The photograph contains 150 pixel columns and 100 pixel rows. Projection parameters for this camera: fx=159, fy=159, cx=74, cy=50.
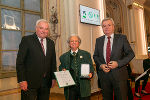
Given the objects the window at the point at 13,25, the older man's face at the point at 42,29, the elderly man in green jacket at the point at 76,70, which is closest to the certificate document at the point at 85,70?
the elderly man in green jacket at the point at 76,70

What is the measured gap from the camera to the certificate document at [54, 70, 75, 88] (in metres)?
2.01

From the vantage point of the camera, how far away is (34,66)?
197 cm

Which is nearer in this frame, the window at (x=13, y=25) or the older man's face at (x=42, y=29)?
the older man's face at (x=42, y=29)

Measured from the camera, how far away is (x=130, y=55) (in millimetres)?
2025

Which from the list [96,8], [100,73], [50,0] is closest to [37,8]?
[50,0]

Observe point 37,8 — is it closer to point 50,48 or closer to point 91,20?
point 91,20

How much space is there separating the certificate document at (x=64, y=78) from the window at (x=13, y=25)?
2780 millimetres

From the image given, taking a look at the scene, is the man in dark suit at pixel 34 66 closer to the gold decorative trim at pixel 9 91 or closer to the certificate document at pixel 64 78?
the certificate document at pixel 64 78

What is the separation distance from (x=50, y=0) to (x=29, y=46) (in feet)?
12.5

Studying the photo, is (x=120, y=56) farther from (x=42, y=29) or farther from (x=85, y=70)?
(x=42, y=29)

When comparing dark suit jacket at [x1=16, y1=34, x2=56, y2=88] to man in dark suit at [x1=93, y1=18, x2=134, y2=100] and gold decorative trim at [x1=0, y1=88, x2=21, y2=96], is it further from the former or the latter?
gold decorative trim at [x1=0, y1=88, x2=21, y2=96]

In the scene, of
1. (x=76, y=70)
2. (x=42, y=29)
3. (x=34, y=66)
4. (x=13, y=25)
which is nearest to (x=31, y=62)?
(x=34, y=66)

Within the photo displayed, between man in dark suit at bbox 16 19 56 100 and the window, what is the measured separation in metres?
2.64

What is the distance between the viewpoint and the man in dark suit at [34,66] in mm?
1918
